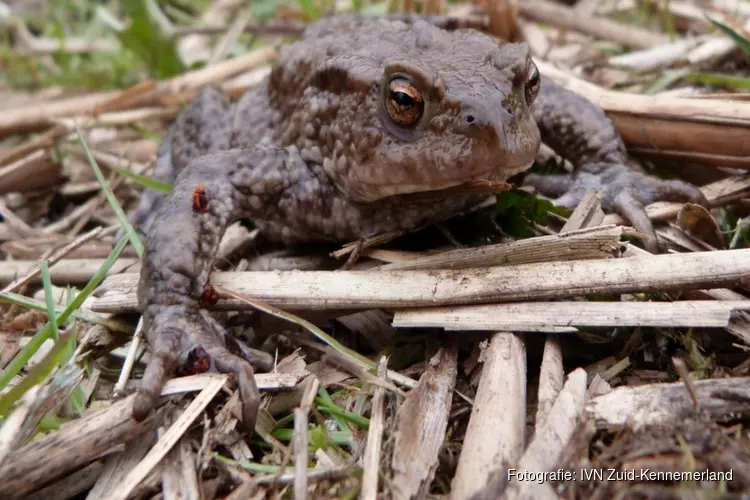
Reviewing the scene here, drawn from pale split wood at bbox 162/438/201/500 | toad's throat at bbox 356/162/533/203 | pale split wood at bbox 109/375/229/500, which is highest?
toad's throat at bbox 356/162/533/203

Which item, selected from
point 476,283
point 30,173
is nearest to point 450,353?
point 476,283

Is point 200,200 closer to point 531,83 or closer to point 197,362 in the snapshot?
point 197,362

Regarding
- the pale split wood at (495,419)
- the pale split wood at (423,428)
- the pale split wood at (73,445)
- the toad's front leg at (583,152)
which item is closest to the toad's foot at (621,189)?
the toad's front leg at (583,152)

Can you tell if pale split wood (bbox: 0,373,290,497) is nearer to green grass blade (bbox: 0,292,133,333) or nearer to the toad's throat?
green grass blade (bbox: 0,292,133,333)

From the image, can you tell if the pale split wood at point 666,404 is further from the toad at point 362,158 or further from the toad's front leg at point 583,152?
the toad's front leg at point 583,152

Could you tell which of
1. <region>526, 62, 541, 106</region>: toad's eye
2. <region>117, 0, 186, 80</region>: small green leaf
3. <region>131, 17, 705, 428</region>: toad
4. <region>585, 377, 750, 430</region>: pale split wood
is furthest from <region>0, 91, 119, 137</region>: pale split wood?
<region>585, 377, 750, 430</region>: pale split wood

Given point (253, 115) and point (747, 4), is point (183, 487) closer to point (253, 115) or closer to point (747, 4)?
point (253, 115)
